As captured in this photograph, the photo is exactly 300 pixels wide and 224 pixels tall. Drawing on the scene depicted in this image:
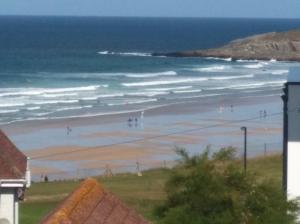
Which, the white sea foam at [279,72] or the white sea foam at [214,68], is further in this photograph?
the white sea foam at [214,68]

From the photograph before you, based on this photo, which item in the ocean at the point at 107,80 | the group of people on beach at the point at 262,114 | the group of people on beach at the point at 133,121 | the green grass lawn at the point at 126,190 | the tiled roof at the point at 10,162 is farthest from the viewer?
the ocean at the point at 107,80

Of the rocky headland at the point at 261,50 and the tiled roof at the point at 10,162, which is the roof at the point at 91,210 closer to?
the tiled roof at the point at 10,162

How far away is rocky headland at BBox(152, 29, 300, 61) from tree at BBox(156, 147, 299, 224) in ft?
363

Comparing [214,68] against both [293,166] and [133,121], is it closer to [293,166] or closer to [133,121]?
[133,121]

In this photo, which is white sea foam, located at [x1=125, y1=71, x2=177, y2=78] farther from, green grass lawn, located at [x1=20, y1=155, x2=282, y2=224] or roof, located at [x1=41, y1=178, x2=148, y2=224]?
roof, located at [x1=41, y1=178, x2=148, y2=224]

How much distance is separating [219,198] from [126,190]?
1660 cm

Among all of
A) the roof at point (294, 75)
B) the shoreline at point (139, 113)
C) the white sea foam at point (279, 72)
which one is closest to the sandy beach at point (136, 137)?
the shoreline at point (139, 113)

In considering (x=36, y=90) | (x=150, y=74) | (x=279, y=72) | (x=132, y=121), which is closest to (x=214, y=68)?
(x=279, y=72)

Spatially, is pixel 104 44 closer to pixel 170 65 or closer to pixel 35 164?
pixel 170 65

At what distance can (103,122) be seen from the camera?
52.0 metres

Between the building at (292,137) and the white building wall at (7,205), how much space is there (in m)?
7.16

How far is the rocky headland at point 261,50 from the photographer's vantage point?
128125 millimetres

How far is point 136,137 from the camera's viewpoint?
47188 millimetres

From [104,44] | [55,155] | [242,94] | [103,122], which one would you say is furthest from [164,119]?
[104,44]
